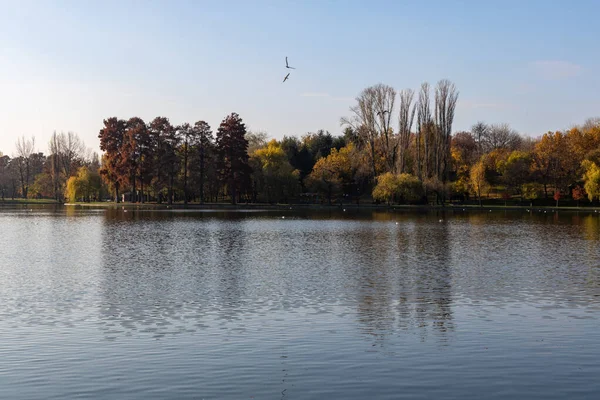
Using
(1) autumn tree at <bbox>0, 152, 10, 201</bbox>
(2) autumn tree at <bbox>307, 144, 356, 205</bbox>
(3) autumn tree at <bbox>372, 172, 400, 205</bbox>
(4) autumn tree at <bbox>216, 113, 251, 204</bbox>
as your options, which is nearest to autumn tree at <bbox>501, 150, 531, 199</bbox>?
(3) autumn tree at <bbox>372, 172, 400, 205</bbox>

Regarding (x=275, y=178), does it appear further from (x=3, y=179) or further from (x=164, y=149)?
(x=3, y=179)

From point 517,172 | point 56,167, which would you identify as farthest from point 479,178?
point 56,167

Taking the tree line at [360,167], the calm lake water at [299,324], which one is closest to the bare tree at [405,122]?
the tree line at [360,167]

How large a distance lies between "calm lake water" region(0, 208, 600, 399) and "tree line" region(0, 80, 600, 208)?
6009 centimetres

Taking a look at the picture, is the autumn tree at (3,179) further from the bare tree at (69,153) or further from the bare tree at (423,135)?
the bare tree at (423,135)

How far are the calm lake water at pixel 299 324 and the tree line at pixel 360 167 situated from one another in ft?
197

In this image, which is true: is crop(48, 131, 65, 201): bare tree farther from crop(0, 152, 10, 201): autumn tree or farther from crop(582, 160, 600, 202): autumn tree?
crop(582, 160, 600, 202): autumn tree

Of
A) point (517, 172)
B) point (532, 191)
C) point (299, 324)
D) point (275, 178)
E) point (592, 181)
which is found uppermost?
point (275, 178)

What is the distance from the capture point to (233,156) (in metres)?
100

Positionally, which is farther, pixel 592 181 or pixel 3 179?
pixel 3 179

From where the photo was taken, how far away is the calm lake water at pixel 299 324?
11.0 metres

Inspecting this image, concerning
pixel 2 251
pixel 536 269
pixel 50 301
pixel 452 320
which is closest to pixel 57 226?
pixel 2 251

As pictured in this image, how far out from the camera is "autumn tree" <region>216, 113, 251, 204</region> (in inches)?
3890

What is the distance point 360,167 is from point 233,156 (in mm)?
19536
